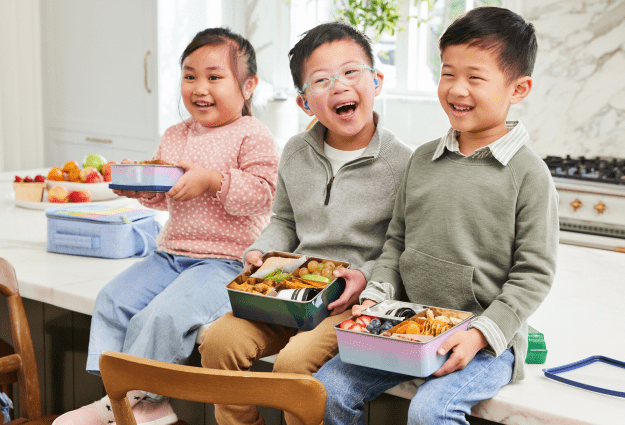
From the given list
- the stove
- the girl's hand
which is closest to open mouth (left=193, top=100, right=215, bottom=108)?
the girl's hand

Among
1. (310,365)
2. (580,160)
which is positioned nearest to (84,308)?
(310,365)

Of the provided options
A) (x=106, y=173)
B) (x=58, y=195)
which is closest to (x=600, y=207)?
(x=106, y=173)

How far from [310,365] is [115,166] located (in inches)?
28.7

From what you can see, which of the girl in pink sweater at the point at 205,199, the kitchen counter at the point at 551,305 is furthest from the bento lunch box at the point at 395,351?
the girl in pink sweater at the point at 205,199

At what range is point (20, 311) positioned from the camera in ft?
4.71

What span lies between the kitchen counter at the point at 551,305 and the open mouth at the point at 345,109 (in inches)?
22.4

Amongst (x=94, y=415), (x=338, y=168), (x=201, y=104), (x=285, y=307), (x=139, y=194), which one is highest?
(x=201, y=104)

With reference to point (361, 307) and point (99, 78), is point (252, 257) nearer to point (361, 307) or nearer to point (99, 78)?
point (361, 307)

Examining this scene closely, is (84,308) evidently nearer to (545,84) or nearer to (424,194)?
(424,194)

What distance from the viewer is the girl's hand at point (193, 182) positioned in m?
1.51

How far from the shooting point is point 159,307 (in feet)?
4.41

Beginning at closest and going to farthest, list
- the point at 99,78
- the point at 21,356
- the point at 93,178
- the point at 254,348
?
the point at 254,348
the point at 21,356
the point at 93,178
the point at 99,78

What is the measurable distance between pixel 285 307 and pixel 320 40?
57 centimetres

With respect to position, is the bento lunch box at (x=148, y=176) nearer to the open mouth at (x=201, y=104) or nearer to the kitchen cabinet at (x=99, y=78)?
the open mouth at (x=201, y=104)
